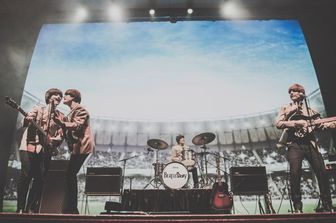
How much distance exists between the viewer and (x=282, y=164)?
815 cm

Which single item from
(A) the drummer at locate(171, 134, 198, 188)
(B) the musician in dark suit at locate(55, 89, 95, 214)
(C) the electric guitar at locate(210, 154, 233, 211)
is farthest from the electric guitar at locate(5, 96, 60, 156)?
(A) the drummer at locate(171, 134, 198, 188)

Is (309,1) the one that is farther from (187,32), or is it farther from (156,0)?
(156,0)

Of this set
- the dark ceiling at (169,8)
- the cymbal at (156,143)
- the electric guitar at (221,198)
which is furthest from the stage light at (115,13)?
the electric guitar at (221,198)

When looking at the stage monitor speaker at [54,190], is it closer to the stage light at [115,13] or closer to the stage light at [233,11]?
the stage light at [115,13]

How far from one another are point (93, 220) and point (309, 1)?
26.1 feet

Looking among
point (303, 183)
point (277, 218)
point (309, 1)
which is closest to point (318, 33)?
point (309, 1)

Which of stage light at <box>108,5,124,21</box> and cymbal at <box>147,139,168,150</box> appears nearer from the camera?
cymbal at <box>147,139,168,150</box>

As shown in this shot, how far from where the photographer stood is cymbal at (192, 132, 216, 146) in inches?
256

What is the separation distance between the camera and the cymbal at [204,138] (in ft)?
21.3

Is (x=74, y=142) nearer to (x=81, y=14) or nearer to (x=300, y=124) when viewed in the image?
(x=300, y=124)

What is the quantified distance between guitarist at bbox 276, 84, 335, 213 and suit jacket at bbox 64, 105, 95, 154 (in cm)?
279

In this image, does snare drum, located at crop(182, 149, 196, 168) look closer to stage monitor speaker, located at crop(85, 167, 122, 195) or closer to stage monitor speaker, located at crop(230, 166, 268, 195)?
stage monitor speaker, located at crop(230, 166, 268, 195)

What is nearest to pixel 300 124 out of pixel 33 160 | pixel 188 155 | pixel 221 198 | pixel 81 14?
pixel 221 198

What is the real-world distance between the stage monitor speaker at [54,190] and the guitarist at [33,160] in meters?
1.22
